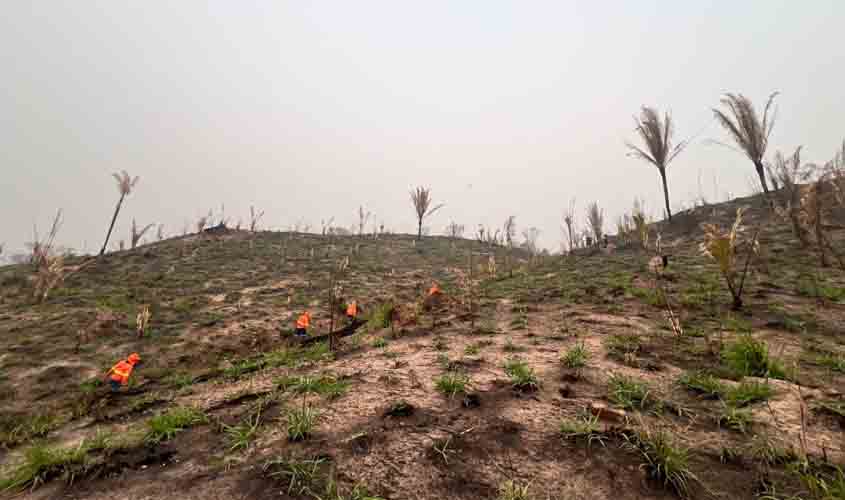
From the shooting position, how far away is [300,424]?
2.75 meters

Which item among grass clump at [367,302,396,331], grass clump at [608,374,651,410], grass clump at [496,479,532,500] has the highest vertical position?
grass clump at [367,302,396,331]

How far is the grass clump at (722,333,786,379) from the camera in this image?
10.9ft

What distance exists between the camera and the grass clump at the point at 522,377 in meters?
3.35

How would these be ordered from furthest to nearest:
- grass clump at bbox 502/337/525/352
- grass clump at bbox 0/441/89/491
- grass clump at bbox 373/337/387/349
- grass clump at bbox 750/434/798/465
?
grass clump at bbox 373/337/387/349 → grass clump at bbox 502/337/525/352 → grass clump at bbox 0/441/89/491 → grass clump at bbox 750/434/798/465

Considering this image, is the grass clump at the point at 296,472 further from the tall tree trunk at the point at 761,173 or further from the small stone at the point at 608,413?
the tall tree trunk at the point at 761,173

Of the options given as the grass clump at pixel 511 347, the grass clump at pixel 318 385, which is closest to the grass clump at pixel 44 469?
the grass clump at pixel 318 385

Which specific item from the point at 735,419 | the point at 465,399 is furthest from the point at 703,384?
the point at 465,399

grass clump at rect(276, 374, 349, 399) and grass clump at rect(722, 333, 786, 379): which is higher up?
grass clump at rect(722, 333, 786, 379)

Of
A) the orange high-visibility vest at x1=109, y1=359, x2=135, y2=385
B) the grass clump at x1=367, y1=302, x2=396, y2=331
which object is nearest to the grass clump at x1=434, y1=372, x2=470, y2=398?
the grass clump at x1=367, y1=302, x2=396, y2=331

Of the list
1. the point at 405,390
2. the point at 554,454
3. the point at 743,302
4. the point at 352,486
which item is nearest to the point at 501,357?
the point at 405,390

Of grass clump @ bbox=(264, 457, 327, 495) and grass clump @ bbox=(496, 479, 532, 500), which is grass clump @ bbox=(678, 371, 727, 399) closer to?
grass clump @ bbox=(496, 479, 532, 500)

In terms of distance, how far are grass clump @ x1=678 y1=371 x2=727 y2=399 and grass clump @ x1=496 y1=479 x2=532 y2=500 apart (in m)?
2.15

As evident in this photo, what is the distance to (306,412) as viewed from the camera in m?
3.02

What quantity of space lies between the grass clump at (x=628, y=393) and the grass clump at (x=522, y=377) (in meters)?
0.68
